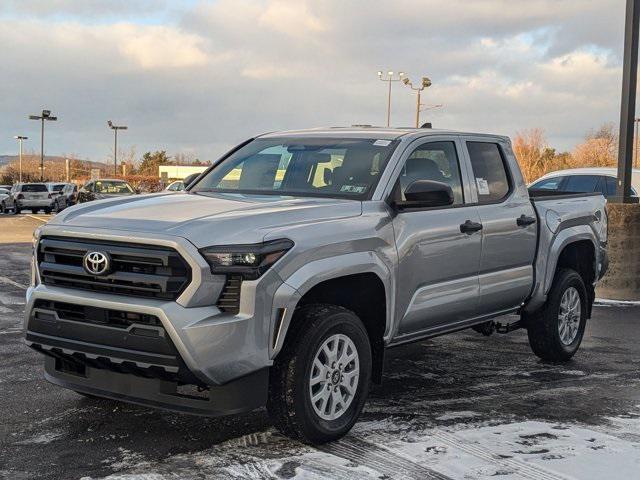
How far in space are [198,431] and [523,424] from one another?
2.11 m

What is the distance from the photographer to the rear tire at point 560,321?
7016 millimetres

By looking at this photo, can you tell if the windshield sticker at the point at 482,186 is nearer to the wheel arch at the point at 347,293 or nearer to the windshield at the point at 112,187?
the wheel arch at the point at 347,293

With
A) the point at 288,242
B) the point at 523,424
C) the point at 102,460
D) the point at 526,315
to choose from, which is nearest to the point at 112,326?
the point at 102,460

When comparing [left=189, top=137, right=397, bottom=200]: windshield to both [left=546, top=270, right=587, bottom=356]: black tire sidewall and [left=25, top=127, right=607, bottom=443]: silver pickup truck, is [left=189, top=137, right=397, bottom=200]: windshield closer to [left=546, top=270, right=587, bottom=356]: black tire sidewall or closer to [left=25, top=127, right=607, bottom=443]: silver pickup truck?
[left=25, top=127, right=607, bottom=443]: silver pickup truck

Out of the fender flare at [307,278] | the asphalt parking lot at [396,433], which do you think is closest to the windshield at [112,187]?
the asphalt parking lot at [396,433]

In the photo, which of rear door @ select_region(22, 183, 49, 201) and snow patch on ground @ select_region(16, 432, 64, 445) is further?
rear door @ select_region(22, 183, 49, 201)

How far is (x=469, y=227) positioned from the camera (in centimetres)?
577

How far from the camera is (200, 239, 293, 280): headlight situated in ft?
13.7

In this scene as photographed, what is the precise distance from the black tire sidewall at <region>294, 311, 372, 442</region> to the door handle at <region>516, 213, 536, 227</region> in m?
2.11

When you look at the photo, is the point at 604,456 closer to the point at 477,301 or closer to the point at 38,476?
the point at 477,301

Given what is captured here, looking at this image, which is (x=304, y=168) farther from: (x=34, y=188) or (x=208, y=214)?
(x=34, y=188)

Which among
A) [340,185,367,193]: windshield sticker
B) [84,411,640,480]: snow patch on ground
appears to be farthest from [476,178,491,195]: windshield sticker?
[84,411,640,480]: snow patch on ground

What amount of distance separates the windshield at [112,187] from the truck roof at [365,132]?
84.0 feet

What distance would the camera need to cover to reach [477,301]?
235 inches
